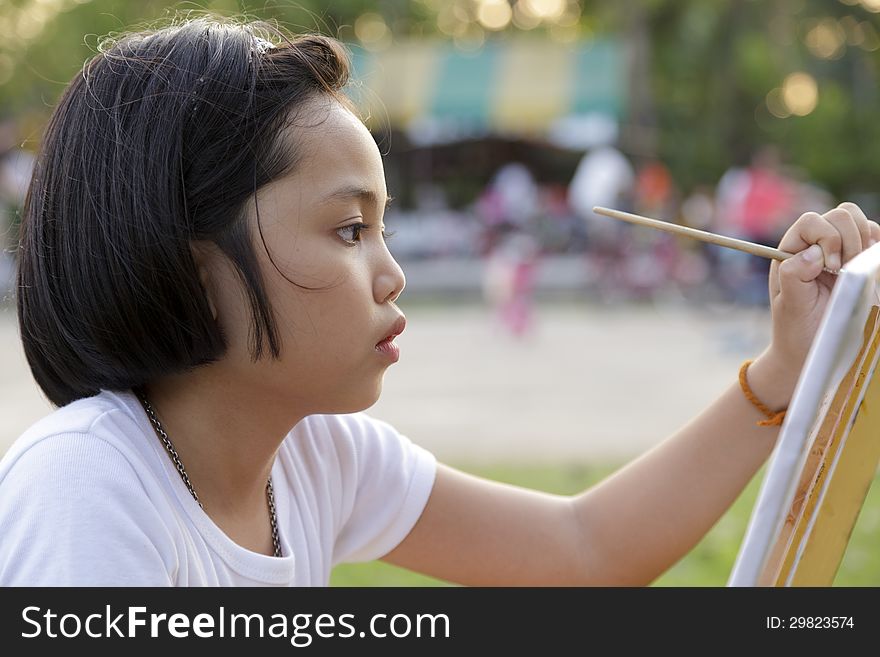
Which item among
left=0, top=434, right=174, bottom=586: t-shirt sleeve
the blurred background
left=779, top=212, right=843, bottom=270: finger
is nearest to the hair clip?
the blurred background

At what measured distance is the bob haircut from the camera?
119 centimetres

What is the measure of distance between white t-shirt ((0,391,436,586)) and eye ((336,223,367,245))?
330mm

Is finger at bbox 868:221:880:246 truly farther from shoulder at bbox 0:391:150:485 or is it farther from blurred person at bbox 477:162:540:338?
blurred person at bbox 477:162:540:338

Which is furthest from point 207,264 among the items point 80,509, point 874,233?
point 874,233

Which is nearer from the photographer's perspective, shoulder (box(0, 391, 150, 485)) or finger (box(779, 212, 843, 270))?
shoulder (box(0, 391, 150, 485))

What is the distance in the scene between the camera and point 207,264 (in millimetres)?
1236

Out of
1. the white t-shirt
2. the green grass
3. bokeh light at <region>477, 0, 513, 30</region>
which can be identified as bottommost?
the white t-shirt

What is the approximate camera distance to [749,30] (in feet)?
85.5

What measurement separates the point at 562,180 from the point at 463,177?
2.39 metres

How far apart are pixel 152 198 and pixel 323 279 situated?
8.4 inches

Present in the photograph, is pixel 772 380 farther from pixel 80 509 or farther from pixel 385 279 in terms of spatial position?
pixel 80 509
